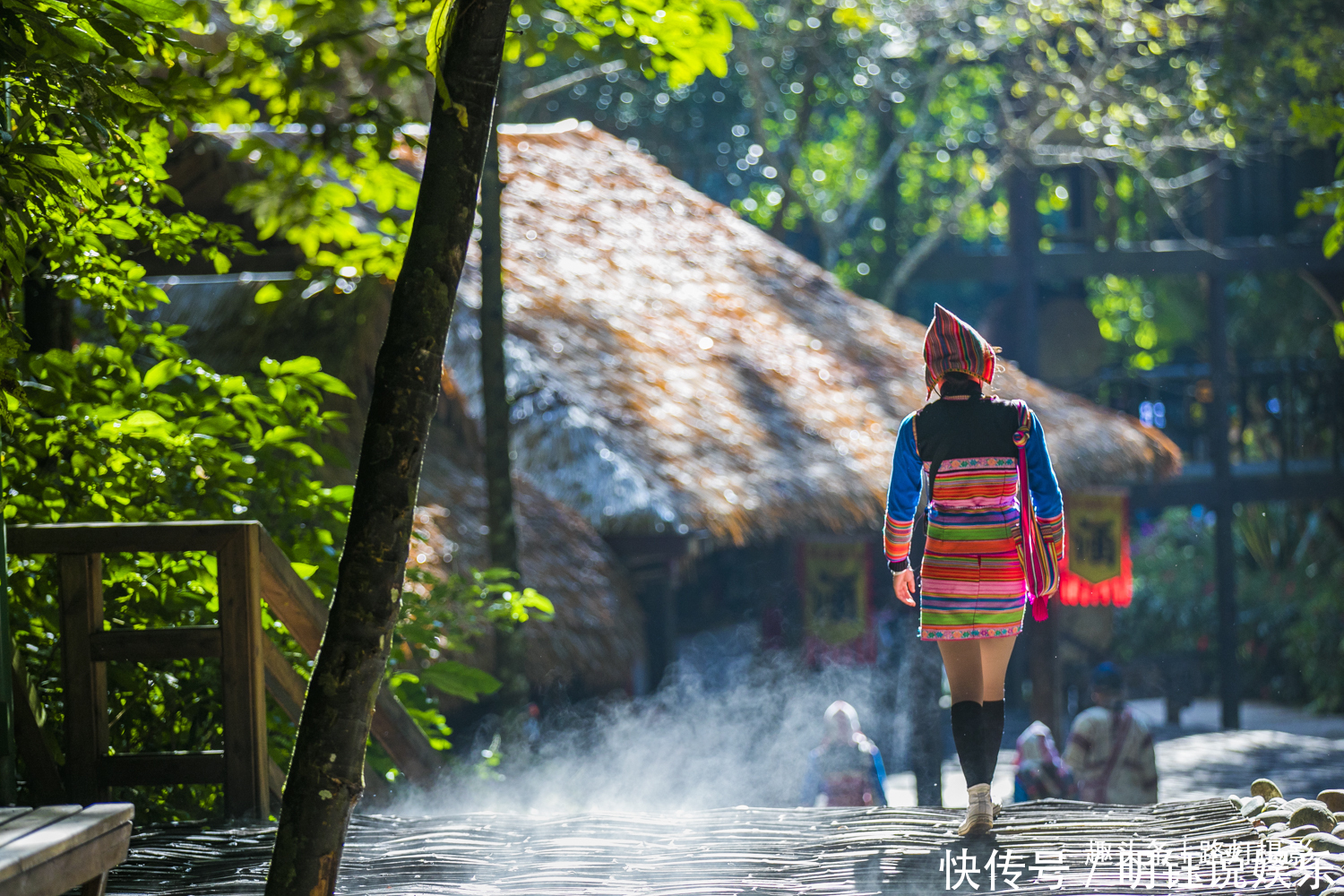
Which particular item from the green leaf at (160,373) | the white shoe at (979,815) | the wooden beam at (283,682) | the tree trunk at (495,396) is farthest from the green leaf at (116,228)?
the white shoe at (979,815)

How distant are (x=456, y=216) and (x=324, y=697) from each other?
0.99 meters

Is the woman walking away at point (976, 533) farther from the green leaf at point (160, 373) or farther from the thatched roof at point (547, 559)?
the thatched roof at point (547, 559)

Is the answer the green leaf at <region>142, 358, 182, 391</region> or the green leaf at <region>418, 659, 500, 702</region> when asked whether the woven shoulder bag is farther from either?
the green leaf at <region>142, 358, 182, 391</region>

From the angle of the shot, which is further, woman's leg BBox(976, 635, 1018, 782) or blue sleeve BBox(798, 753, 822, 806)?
blue sleeve BBox(798, 753, 822, 806)

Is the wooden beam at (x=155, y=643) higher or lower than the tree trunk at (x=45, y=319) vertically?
lower

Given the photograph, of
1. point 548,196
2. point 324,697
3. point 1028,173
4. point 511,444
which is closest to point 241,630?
point 324,697

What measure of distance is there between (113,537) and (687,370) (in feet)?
16.4

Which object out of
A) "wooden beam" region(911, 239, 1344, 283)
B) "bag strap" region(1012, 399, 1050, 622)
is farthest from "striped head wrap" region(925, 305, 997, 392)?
"wooden beam" region(911, 239, 1344, 283)

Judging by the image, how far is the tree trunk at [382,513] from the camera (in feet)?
7.81

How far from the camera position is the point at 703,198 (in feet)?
34.9

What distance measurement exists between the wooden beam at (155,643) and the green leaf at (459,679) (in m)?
0.78

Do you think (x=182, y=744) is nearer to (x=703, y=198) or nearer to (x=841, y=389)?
(x=841, y=389)

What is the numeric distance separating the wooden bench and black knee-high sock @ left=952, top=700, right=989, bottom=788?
2103 mm

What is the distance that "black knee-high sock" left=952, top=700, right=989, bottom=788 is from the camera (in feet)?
11.1
